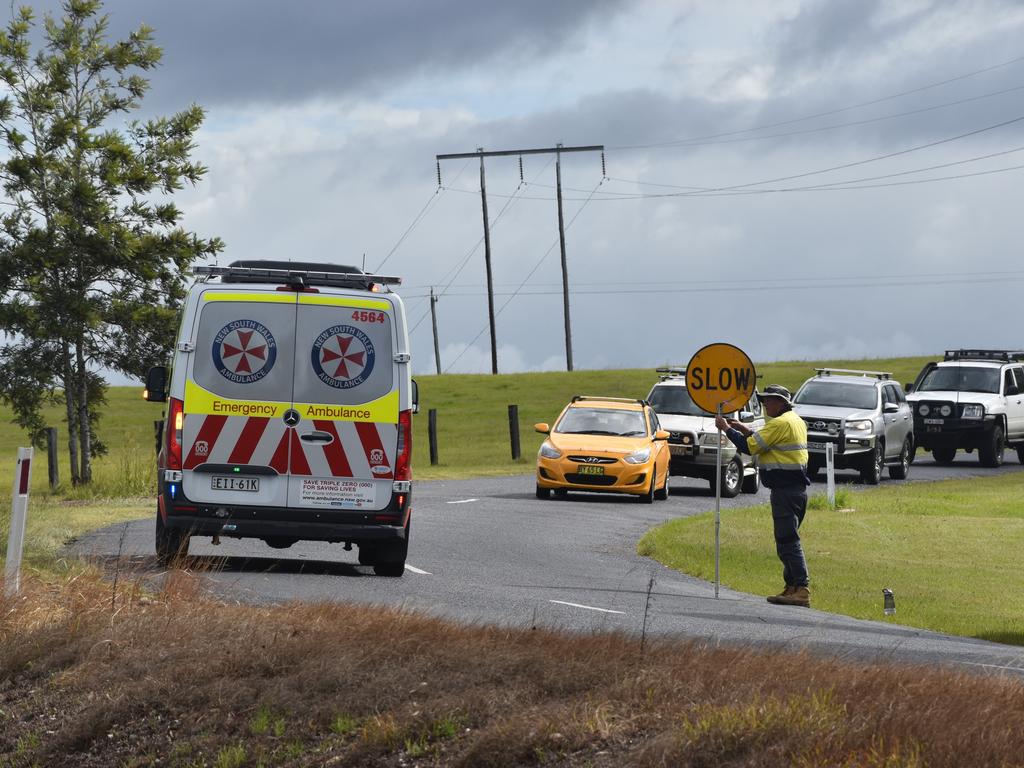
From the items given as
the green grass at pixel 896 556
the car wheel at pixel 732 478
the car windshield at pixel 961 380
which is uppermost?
the car windshield at pixel 961 380

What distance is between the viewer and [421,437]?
62.8 meters

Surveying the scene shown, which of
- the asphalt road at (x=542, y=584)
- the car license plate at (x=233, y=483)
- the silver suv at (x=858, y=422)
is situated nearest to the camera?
the asphalt road at (x=542, y=584)

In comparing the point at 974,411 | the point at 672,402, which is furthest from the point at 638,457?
the point at 974,411

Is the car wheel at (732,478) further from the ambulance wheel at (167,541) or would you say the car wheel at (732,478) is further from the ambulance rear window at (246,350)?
the ambulance rear window at (246,350)

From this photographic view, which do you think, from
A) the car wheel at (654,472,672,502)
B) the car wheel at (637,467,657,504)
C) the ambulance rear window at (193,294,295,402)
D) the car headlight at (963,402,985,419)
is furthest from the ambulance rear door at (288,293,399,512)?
the car headlight at (963,402,985,419)

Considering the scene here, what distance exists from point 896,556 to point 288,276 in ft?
32.8

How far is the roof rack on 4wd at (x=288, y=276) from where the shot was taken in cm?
1366

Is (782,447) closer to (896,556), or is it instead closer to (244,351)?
(244,351)

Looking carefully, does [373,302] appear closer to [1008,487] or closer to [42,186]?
[42,186]

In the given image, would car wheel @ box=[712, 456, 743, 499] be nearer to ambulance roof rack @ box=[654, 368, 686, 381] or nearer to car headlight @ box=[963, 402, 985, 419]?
ambulance roof rack @ box=[654, 368, 686, 381]

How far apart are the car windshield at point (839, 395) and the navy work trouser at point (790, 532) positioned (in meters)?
18.5

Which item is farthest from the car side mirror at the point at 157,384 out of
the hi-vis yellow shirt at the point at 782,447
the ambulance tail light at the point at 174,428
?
the hi-vis yellow shirt at the point at 782,447

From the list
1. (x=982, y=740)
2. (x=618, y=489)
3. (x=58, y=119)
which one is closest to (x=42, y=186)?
(x=58, y=119)

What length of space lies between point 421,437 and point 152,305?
1247 inches
